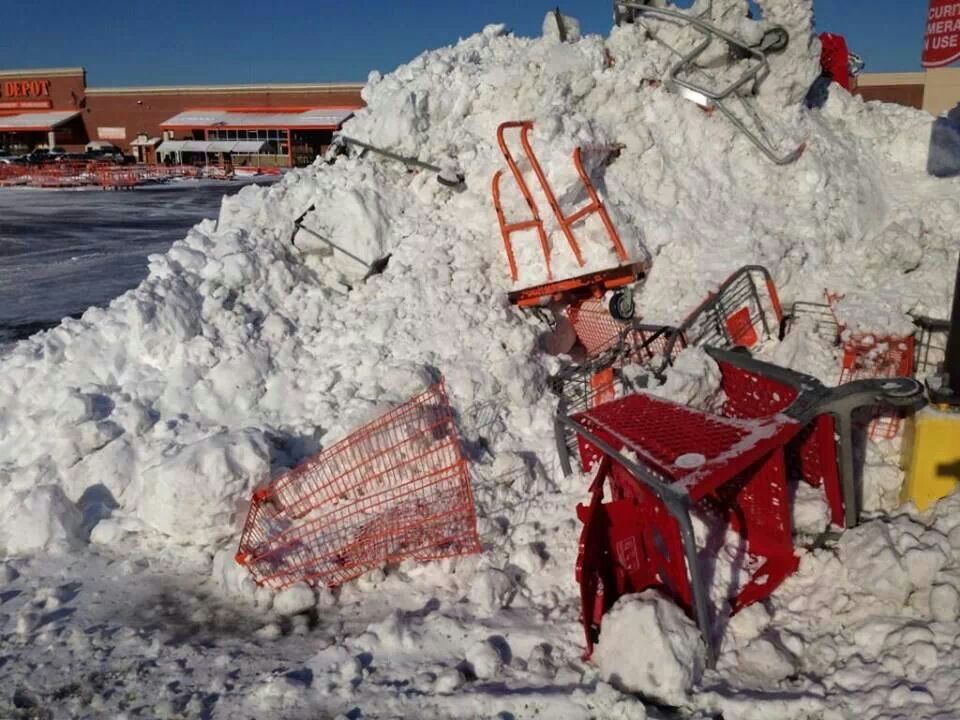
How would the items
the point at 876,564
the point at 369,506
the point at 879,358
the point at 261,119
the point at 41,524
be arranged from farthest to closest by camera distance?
the point at 261,119 < the point at 879,358 < the point at 369,506 < the point at 41,524 < the point at 876,564

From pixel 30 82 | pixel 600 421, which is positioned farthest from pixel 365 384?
pixel 30 82

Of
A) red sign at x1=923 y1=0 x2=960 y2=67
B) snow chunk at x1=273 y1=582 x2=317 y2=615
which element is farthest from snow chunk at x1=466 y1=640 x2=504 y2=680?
red sign at x1=923 y1=0 x2=960 y2=67

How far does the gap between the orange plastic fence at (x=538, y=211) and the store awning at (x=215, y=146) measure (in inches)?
1548

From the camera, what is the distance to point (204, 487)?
444cm

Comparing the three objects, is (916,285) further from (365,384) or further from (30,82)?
(30,82)

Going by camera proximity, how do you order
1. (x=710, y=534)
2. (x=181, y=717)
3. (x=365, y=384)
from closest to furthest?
1. (x=181, y=717)
2. (x=710, y=534)
3. (x=365, y=384)

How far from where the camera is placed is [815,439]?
450 cm

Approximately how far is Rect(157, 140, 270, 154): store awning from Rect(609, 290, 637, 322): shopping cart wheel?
40.0m

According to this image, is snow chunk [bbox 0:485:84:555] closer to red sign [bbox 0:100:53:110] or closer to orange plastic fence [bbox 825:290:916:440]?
orange plastic fence [bbox 825:290:916:440]

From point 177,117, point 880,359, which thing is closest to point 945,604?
point 880,359

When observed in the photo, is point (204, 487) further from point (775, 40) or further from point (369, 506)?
point (775, 40)

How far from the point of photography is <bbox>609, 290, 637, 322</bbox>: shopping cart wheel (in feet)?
20.9

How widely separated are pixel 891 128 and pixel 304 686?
8.05 metres

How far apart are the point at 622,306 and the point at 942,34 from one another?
306 cm
